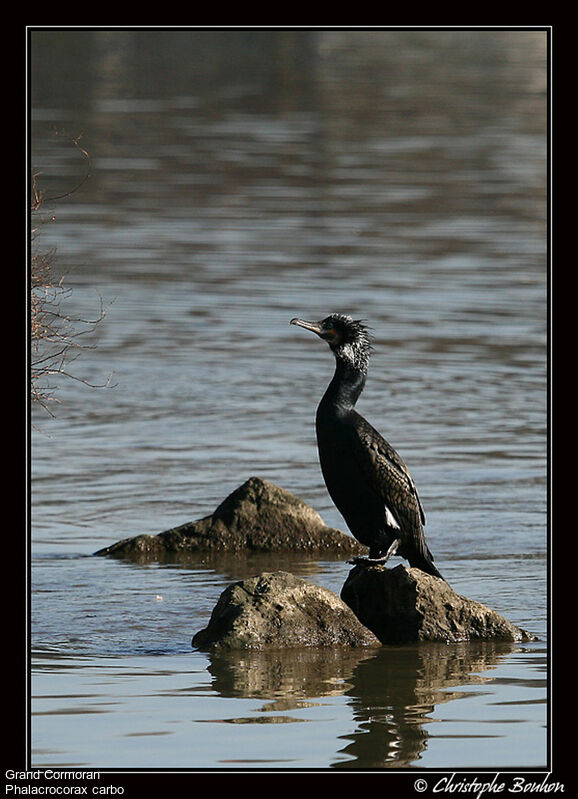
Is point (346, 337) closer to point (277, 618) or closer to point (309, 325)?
point (309, 325)

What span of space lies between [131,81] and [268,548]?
3489cm

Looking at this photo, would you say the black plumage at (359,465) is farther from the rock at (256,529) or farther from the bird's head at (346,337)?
the rock at (256,529)

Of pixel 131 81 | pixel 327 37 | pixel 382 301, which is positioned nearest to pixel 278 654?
pixel 382 301

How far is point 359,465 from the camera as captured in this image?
8.74 metres

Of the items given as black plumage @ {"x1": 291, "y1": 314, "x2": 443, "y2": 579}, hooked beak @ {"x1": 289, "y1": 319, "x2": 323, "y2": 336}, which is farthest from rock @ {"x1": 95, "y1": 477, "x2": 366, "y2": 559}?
hooked beak @ {"x1": 289, "y1": 319, "x2": 323, "y2": 336}

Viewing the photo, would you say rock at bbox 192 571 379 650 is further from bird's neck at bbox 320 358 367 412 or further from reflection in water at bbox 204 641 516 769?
bird's neck at bbox 320 358 367 412

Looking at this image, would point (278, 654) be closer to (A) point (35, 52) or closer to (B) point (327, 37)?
(A) point (35, 52)

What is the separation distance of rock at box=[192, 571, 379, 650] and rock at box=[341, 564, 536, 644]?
0.68ft

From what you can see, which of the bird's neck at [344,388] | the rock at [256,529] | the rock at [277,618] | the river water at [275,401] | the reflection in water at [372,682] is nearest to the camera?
the reflection in water at [372,682]

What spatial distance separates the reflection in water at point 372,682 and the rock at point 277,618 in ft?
0.24

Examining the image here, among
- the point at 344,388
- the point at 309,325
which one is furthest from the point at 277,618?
the point at 309,325

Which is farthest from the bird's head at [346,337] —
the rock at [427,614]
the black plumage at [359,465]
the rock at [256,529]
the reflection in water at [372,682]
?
the rock at [256,529]

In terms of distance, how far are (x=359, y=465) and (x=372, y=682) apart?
116 cm

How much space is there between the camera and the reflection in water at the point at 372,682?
24.0ft
